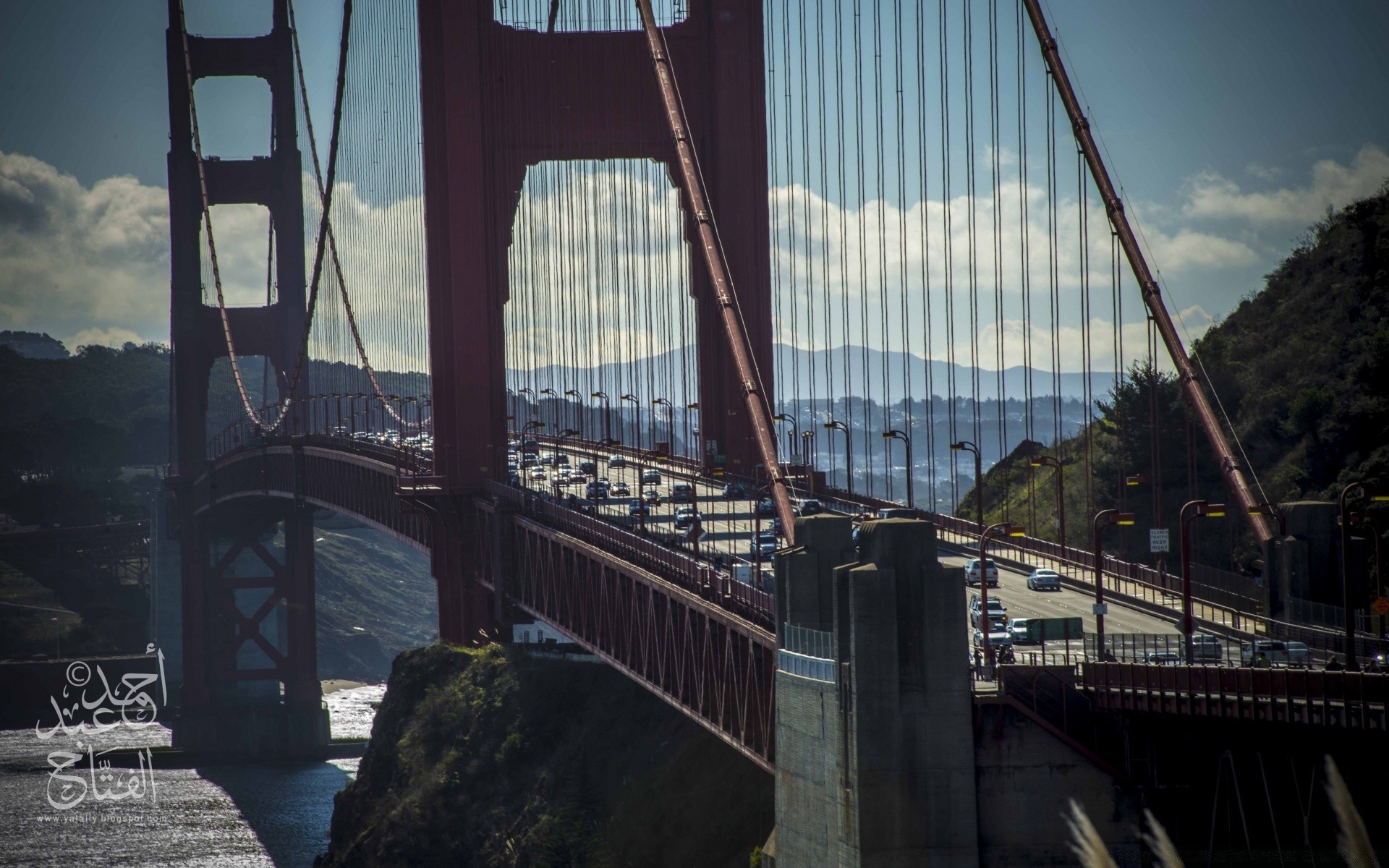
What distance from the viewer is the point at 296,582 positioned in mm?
87562

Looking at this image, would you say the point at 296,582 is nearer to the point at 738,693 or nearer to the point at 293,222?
the point at 293,222

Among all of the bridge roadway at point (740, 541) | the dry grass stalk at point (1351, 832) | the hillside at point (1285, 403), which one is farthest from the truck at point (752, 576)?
the dry grass stalk at point (1351, 832)

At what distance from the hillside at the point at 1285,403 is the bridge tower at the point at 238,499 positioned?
37507 millimetres

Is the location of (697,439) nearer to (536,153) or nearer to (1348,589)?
(536,153)

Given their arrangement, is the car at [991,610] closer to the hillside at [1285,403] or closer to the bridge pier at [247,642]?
the hillside at [1285,403]

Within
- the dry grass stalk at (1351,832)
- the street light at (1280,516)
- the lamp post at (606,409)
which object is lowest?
the street light at (1280,516)

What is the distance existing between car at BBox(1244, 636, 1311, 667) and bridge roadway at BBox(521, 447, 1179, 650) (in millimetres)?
1564

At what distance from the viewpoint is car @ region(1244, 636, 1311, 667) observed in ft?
82.2

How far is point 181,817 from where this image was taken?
65.2 metres

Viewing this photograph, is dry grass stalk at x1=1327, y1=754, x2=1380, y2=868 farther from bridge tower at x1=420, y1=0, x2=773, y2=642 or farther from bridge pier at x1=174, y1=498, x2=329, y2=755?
bridge pier at x1=174, y1=498, x2=329, y2=755

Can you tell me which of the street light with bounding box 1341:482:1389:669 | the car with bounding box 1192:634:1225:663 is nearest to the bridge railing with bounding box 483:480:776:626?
the car with bounding box 1192:634:1225:663

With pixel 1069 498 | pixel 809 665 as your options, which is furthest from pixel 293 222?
pixel 809 665

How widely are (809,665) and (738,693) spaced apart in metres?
6.34

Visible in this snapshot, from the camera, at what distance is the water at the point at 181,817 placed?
58.2 m
